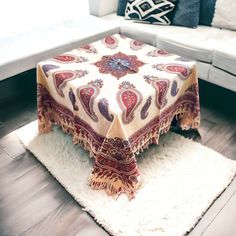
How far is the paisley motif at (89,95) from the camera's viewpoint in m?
1.39

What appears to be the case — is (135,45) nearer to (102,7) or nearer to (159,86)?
(159,86)

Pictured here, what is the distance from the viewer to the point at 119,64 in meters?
1.64

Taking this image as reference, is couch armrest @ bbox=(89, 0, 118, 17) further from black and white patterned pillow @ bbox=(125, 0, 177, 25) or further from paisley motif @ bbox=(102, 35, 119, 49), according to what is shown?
paisley motif @ bbox=(102, 35, 119, 49)

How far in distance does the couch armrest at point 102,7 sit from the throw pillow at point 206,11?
80cm

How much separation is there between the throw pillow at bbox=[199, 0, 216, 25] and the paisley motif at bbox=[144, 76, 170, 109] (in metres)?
1.14

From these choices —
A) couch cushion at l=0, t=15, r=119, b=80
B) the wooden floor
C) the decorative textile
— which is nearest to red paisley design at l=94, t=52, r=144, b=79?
the decorative textile

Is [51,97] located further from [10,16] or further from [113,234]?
[10,16]

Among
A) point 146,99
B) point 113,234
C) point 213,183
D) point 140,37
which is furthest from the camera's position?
point 140,37

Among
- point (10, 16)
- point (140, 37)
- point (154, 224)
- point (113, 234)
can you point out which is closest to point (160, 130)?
point (154, 224)

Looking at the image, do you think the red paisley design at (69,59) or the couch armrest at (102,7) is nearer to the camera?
the red paisley design at (69,59)

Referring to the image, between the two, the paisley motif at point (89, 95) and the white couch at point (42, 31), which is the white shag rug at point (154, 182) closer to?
the paisley motif at point (89, 95)

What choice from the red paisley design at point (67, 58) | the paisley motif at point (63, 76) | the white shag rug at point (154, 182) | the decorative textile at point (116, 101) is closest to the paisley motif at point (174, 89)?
the decorative textile at point (116, 101)

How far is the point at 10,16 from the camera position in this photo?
232 centimetres

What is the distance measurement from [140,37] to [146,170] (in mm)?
1202
